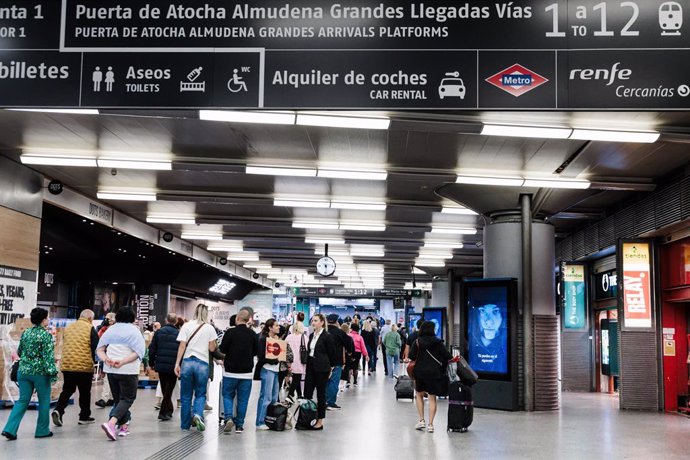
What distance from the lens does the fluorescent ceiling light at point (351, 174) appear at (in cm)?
1205

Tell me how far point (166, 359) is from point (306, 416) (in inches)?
87.0

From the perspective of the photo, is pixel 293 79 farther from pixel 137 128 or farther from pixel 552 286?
pixel 552 286

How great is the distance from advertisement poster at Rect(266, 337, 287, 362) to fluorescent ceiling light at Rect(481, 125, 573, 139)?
3.85 meters

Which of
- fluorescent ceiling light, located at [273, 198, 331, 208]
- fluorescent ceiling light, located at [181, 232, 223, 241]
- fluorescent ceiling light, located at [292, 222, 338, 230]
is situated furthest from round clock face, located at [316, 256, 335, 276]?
fluorescent ceiling light, located at [273, 198, 331, 208]

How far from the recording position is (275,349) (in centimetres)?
1023

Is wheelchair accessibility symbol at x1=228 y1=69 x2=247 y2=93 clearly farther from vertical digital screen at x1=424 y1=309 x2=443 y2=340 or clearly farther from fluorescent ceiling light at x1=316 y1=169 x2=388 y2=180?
vertical digital screen at x1=424 y1=309 x2=443 y2=340

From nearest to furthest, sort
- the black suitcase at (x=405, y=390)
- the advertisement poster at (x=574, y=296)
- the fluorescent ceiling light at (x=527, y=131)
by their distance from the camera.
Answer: the fluorescent ceiling light at (x=527, y=131) < the black suitcase at (x=405, y=390) < the advertisement poster at (x=574, y=296)

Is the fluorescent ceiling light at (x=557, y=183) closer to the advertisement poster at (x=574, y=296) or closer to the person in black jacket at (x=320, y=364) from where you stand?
the person in black jacket at (x=320, y=364)

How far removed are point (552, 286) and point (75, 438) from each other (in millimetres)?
8561

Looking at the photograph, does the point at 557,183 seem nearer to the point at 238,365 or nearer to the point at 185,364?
the point at 238,365

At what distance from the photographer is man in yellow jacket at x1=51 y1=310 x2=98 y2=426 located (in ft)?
33.1

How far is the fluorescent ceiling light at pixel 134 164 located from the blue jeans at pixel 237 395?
3.88 metres

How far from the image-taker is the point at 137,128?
410 inches

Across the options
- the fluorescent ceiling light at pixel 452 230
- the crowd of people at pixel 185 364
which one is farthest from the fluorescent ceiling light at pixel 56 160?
the fluorescent ceiling light at pixel 452 230
